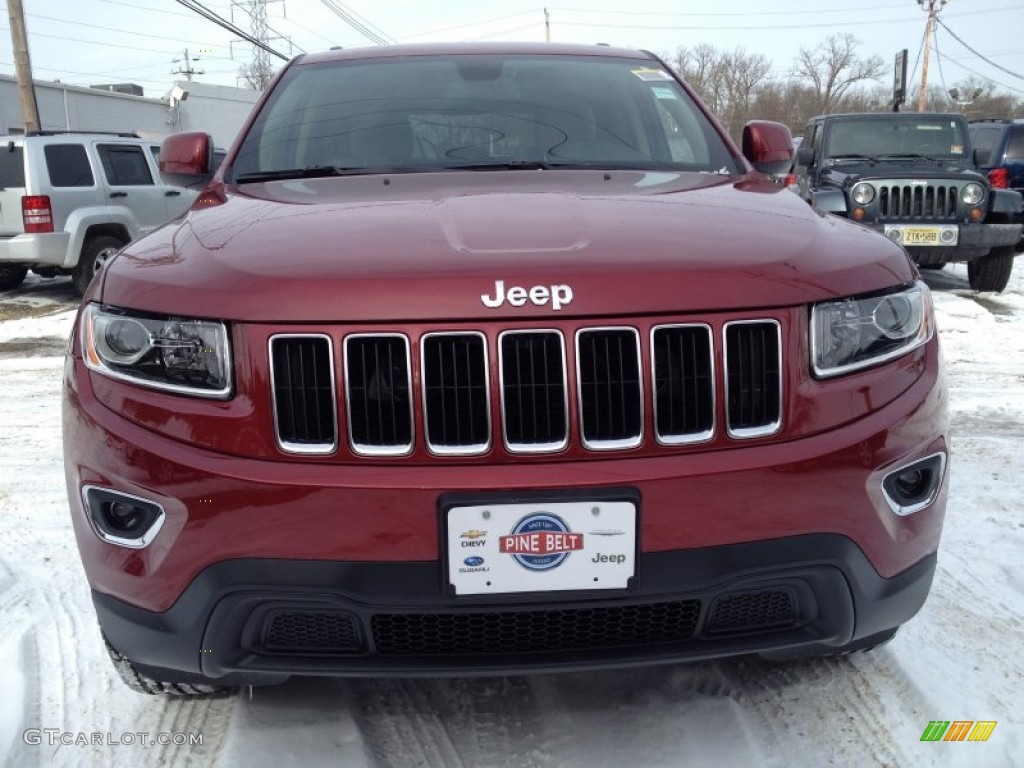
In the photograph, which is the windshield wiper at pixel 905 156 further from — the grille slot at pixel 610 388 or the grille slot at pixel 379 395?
the grille slot at pixel 379 395

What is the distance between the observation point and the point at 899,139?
10203mm

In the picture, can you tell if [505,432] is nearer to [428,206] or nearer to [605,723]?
[428,206]

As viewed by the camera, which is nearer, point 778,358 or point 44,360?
point 778,358

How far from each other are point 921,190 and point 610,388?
8.58 meters

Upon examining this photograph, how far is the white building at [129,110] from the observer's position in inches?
963

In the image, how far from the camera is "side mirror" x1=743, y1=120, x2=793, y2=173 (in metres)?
3.27

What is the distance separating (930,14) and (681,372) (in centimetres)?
5276

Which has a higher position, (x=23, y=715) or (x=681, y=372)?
(x=681, y=372)

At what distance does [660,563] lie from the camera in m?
1.77

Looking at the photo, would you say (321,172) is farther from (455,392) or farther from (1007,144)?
(1007,144)

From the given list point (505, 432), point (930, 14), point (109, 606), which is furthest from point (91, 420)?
point (930, 14)

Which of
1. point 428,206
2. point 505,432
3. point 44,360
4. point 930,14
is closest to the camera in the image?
point 505,432

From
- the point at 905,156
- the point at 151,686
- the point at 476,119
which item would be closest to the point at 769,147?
the point at 476,119

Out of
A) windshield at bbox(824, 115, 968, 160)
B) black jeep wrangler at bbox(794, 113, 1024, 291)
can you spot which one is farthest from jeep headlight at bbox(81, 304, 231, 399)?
windshield at bbox(824, 115, 968, 160)
